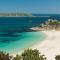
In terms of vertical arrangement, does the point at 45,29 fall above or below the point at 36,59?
below

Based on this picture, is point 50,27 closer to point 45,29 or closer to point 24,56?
point 45,29

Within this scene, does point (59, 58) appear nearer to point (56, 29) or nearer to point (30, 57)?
point (30, 57)

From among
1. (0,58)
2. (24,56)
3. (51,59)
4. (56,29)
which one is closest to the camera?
(0,58)

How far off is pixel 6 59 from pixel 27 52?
2.25 m

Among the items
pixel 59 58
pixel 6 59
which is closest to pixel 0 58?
pixel 6 59

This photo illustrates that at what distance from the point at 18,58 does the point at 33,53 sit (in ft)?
5.05

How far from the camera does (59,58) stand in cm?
1777

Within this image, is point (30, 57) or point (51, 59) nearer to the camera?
point (30, 57)

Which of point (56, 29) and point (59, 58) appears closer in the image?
point (59, 58)

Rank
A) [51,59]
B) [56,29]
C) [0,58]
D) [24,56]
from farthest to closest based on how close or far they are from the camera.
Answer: [56,29]
[51,59]
[24,56]
[0,58]

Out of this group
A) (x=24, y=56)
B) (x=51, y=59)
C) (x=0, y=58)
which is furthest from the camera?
(x=51, y=59)

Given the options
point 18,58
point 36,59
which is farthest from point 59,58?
point 18,58

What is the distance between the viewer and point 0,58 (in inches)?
639

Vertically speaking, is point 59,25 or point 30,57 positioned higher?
point 30,57
